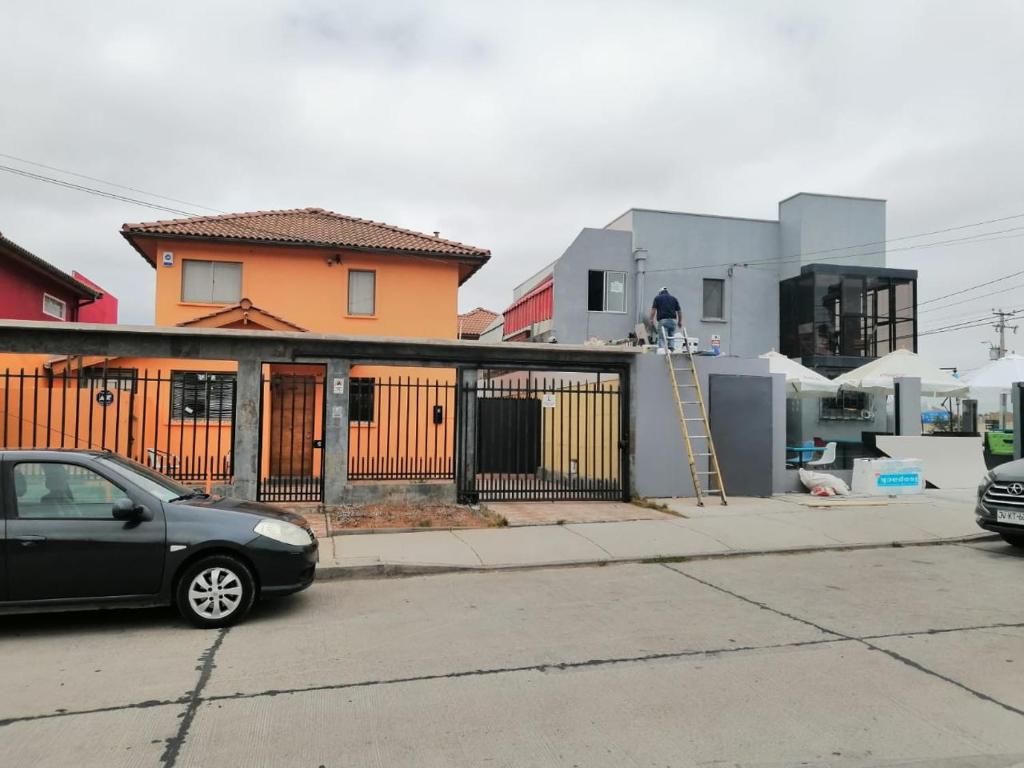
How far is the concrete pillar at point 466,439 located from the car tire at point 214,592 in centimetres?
668

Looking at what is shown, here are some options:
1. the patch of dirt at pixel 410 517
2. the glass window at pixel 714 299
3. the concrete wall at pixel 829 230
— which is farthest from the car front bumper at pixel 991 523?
the concrete wall at pixel 829 230

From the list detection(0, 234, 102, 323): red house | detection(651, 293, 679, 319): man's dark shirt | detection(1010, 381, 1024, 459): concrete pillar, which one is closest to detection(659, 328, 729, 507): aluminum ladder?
detection(651, 293, 679, 319): man's dark shirt

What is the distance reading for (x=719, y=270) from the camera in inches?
1038

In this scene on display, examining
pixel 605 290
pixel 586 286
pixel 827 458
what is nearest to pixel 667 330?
pixel 827 458

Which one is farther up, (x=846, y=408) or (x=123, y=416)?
(x=846, y=408)

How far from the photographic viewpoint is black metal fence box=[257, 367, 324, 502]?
12.5 m

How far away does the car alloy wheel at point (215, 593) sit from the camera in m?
6.18

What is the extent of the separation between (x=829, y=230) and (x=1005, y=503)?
1866 cm

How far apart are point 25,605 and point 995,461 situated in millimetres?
20296

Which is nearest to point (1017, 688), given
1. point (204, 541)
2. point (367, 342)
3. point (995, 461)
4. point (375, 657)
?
point (375, 657)

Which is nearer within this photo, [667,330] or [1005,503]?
[1005,503]

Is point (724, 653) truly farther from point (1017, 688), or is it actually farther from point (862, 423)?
point (862, 423)

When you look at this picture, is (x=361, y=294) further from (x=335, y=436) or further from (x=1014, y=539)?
(x=1014, y=539)

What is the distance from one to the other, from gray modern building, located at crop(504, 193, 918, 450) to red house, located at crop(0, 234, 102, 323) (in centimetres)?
1477
